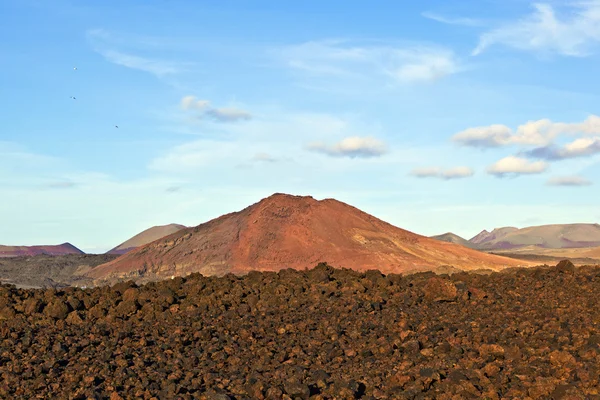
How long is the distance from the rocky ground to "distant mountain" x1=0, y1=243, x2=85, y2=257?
47479 millimetres

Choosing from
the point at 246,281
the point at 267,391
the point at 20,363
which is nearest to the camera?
the point at 267,391

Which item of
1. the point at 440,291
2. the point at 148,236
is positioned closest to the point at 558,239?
the point at 148,236

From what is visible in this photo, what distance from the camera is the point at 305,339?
11.7 metres

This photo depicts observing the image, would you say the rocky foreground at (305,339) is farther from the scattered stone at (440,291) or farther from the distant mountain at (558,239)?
the distant mountain at (558,239)

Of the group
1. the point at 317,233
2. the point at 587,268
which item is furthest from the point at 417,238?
the point at 587,268

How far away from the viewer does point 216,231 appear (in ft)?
202

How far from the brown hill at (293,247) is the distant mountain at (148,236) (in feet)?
240

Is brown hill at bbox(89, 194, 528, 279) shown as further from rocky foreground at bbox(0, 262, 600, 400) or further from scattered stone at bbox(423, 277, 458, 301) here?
rocky foreground at bbox(0, 262, 600, 400)

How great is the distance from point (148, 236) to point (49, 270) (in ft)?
227

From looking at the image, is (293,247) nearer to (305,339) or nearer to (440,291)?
(440,291)

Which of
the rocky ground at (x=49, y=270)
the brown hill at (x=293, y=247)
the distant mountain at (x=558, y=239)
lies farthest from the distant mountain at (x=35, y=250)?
the distant mountain at (x=558, y=239)

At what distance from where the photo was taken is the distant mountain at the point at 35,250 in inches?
5049

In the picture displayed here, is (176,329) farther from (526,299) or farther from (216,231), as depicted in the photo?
(216,231)

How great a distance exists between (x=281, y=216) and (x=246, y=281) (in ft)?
135
